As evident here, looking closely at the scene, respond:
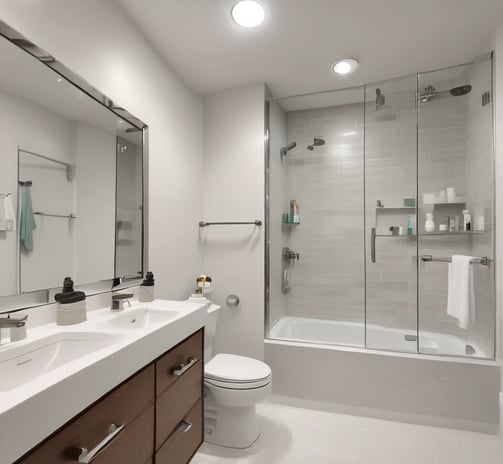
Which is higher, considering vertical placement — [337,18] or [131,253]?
[337,18]

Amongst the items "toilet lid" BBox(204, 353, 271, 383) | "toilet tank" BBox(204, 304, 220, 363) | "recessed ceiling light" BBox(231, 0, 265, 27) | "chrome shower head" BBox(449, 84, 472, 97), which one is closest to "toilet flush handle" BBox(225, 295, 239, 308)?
"toilet tank" BBox(204, 304, 220, 363)

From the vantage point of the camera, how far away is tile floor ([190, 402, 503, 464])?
5.60ft

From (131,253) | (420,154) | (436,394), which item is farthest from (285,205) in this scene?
(436,394)

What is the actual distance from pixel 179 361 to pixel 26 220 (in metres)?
0.88

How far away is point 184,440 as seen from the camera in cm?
144

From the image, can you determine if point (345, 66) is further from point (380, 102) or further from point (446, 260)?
point (446, 260)

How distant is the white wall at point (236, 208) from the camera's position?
8.07 feet

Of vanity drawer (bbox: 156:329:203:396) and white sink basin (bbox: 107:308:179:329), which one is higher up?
white sink basin (bbox: 107:308:179:329)

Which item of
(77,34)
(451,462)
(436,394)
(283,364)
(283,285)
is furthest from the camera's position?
(283,285)

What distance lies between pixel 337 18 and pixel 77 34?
1415mm

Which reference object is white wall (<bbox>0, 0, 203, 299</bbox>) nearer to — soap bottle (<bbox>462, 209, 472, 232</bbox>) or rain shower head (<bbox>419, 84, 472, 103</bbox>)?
rain shower head (<bbox>419, 84, 472, 103</bbox>)

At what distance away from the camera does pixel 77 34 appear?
4.61 ft

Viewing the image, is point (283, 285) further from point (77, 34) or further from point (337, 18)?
point (77, 34)

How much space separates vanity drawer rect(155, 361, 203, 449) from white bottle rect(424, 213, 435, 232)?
2.02m
